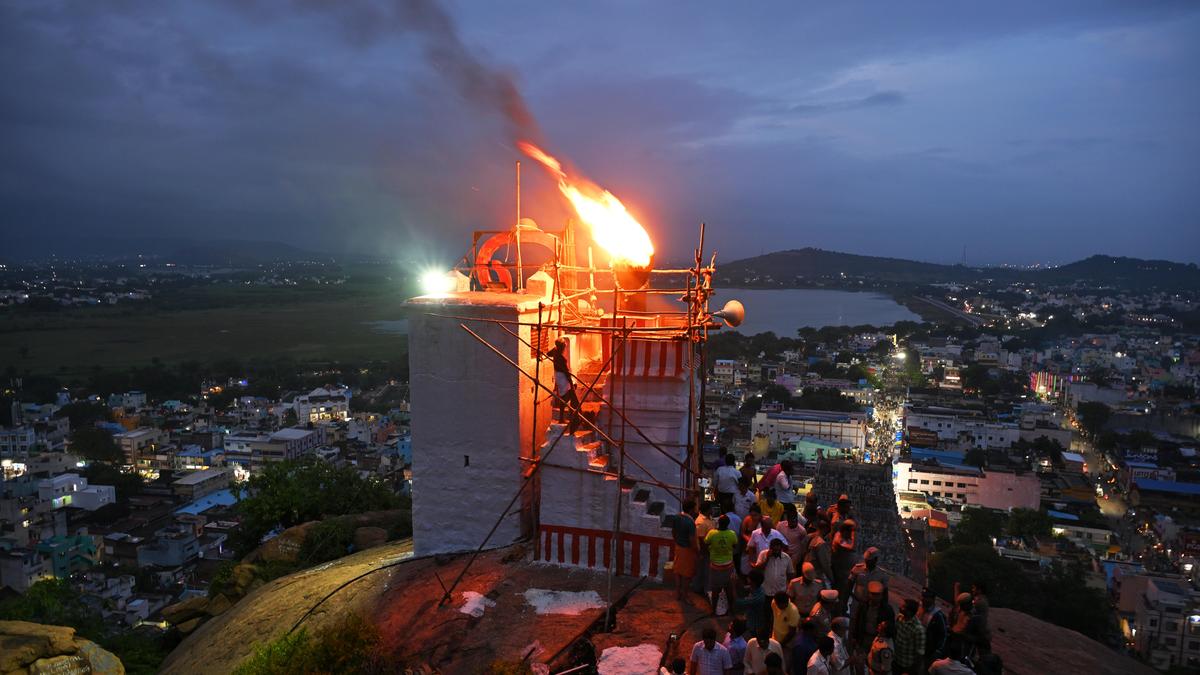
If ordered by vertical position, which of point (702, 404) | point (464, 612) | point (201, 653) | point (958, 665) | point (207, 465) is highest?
point (702, 404)

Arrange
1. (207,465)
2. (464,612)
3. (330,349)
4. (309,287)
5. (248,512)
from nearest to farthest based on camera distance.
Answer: (464,612) < (248,512) < (207,465) < (330,349) < (309,287)

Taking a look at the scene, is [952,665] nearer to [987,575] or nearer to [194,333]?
[987,575]

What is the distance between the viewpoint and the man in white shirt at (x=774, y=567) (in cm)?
705

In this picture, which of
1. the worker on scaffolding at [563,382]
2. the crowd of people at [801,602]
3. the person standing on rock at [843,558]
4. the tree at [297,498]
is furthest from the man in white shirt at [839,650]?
the tree at [297,498]

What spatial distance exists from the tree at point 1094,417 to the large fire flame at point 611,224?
60367 millimetres

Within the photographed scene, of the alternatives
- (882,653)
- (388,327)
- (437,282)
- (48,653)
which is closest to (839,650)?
(882,653)

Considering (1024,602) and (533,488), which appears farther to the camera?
(1024,602)

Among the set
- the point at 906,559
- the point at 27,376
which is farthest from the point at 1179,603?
the point at 27,376

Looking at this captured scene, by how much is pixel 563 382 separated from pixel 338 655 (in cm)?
431

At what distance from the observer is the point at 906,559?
2183 cm

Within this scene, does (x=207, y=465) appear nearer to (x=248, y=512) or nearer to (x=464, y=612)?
(x=248, y=512)

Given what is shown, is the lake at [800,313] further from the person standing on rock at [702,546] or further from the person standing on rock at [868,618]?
the person standing on rock at [868,618]

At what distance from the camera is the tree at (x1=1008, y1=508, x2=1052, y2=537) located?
34125 millimetres

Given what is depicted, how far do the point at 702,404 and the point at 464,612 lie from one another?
Result: 4.24 m
